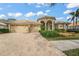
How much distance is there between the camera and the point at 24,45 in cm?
475

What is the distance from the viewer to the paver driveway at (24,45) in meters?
4.70

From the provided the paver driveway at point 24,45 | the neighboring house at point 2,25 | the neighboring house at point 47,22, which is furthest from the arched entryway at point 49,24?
the neighboring house at point 2,25

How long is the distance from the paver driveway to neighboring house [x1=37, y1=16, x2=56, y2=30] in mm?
207

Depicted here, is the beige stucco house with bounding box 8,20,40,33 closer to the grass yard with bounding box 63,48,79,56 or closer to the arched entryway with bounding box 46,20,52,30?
the arched entryway with bounding box 46,20,52,30

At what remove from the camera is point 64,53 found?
468 cm

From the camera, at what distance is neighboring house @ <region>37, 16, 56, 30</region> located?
474 cm

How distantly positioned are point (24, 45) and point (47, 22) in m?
0.59

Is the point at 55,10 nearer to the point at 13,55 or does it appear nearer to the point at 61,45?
the point at 61,45

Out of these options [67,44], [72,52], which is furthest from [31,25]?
[72,52]

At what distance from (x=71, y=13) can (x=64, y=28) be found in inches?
12.0

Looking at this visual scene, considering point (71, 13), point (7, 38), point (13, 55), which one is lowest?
point (13, 55)

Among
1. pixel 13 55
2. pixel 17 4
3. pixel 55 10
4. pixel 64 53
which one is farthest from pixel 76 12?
pixel 13 55

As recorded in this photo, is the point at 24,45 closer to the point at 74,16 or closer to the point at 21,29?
the point at 21,29

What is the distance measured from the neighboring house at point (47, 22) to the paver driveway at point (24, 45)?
21 cm
